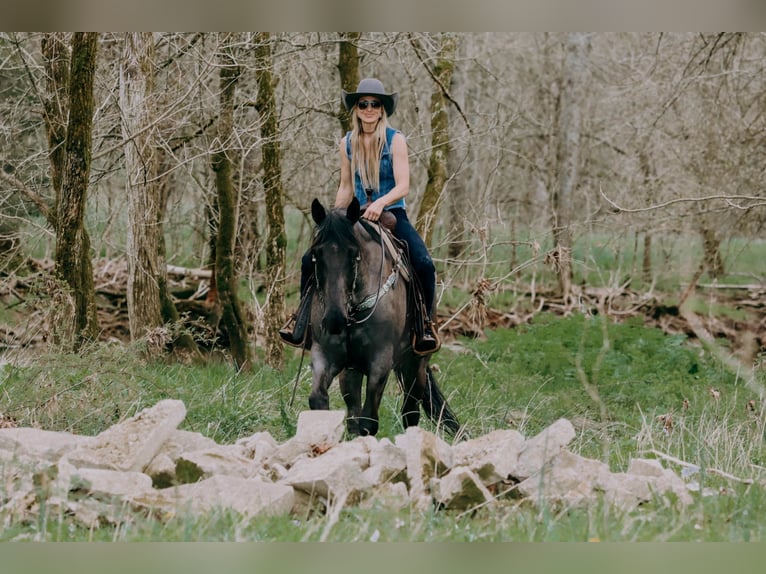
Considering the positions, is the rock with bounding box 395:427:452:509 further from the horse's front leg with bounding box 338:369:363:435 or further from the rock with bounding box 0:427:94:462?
the rock with bounding box 0:427:94:462

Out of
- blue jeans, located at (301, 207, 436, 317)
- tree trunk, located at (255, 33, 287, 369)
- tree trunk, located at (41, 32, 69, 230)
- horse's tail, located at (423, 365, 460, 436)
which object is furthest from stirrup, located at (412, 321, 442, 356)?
tree trunk, located at (41, 32, 69, 230)

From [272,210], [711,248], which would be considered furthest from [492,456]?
[711,248]

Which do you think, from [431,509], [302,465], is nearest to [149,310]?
[302,465]

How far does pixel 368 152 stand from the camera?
26.1ft

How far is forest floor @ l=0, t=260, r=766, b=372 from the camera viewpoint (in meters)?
15.1

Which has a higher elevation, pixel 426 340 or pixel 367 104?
pixel 367 104

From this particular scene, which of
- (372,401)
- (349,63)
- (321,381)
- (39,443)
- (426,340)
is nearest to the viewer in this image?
(39,443)

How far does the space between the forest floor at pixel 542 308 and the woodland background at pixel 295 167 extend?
2.4 inches

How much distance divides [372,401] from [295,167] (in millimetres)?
7450

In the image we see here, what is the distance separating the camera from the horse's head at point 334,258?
7191 millimetres

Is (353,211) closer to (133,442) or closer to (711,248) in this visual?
(133,442)

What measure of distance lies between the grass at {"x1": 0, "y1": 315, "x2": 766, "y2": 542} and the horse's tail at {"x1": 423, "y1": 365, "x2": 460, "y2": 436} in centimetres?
34

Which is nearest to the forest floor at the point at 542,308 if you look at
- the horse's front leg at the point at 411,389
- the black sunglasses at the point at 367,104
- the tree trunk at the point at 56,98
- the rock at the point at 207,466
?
the tree trunk at the point at 56,98

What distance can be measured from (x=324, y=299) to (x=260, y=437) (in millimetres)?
1097
